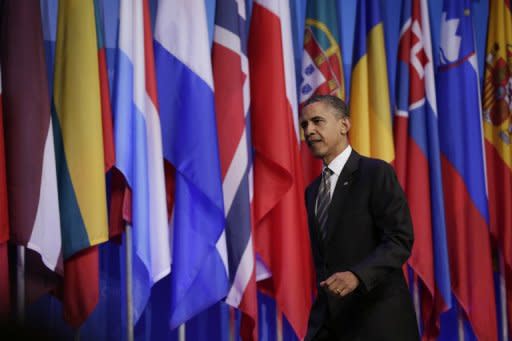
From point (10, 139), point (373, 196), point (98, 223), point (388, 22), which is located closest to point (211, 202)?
point (98, 223)

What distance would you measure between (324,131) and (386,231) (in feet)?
1.59

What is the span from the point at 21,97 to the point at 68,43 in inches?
14.9

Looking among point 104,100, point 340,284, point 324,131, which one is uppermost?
point 104,100

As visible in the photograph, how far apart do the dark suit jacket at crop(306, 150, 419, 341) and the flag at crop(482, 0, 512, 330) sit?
2.30m

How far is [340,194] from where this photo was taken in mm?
2135

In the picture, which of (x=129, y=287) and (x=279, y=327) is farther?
(x=279, y=327)

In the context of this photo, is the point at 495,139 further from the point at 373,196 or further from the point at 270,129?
the point at 373,196

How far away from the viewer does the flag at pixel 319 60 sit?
12.3 ft

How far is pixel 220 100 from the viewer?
3.45 m

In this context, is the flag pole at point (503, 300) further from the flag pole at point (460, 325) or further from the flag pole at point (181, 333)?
the flag pole at point (181, 333)

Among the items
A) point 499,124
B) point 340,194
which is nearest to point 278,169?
point 340,194

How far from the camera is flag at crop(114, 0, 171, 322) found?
3.13m

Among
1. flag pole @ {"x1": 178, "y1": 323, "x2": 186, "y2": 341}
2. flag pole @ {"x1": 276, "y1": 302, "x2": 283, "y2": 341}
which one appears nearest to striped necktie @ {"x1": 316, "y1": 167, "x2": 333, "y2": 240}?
flag pole @ {"x1": 178, "y1": 323, "x2": 186, "y2": 341}

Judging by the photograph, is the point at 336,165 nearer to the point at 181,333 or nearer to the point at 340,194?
the point at 340,194
